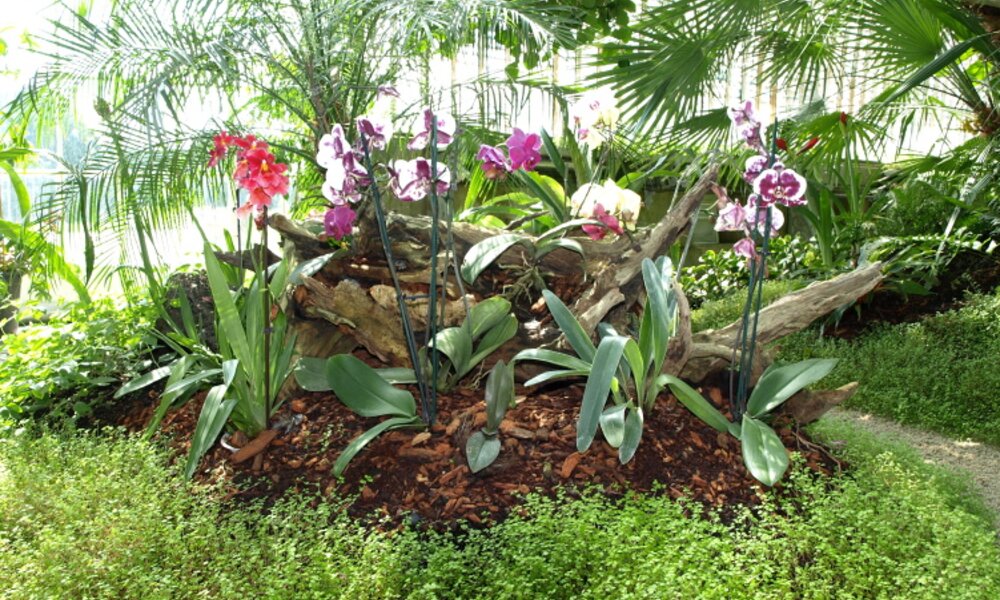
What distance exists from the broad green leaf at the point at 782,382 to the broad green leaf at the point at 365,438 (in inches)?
44.9

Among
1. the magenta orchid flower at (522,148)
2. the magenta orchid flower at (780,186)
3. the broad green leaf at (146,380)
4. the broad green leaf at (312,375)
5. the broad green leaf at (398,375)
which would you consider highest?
the magenta orchid flower at (522,148)

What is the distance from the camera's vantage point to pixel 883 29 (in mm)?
4863

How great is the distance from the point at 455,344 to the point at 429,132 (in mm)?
716

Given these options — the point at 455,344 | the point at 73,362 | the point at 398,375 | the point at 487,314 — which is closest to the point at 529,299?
the point at 487,314

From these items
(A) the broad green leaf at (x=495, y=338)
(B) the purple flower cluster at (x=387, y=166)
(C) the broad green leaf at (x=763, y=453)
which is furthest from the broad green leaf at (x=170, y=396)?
(C) the broad green leaf at (x=763, y=453)

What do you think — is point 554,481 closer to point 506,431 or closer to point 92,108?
point 506,431

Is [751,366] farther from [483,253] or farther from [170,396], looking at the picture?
[170,396]

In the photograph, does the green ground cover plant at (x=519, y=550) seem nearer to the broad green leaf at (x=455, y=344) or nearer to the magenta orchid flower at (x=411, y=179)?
the broad green leaf at (x=455, y=344)

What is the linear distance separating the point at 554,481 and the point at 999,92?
12.1ft

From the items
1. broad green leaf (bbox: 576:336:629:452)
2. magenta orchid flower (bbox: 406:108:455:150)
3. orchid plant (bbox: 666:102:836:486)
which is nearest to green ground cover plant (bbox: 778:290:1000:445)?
orchid plant (bbox: 666:102:836:486)

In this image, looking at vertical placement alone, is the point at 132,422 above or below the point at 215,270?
below

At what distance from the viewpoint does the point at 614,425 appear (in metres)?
2.77

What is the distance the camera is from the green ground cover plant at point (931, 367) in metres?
4.16

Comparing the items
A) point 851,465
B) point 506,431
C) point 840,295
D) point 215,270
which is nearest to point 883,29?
point 840,295
